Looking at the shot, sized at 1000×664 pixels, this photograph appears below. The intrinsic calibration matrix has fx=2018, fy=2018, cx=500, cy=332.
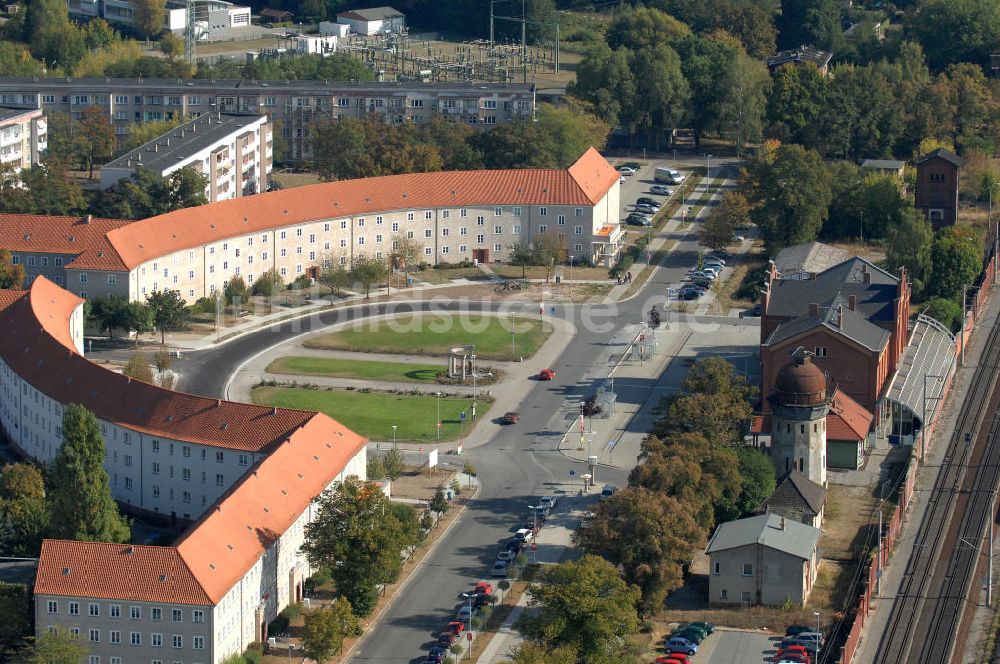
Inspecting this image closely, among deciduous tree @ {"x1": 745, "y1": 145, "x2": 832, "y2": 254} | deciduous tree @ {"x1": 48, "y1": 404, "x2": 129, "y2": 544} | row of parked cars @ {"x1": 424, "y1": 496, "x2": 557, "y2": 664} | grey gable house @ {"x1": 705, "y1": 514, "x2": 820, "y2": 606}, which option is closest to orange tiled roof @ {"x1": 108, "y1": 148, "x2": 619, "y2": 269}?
deciduous tree @ {"x1": 745, "y1": 145, "x2": 832, "y2": 254}

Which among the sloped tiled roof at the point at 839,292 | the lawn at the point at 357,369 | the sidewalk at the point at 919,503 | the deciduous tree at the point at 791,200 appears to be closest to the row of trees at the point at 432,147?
the deciduous tree at the point at 791,200

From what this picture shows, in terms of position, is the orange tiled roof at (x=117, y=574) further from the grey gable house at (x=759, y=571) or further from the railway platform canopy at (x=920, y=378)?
the railway platform canopy at (x=920, y=378)

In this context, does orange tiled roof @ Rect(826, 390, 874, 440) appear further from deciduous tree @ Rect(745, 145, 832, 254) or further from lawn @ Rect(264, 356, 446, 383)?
deciduous tree @ Rect(745, 145, 832, 254)

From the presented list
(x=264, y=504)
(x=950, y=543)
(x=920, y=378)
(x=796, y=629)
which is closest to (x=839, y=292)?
(x=920, y=378)

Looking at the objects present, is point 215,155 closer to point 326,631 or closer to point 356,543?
point 356,543

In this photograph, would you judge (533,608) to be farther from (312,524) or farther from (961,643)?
(961,643)

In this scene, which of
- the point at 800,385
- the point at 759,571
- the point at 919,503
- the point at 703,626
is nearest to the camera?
the point at 703,626
